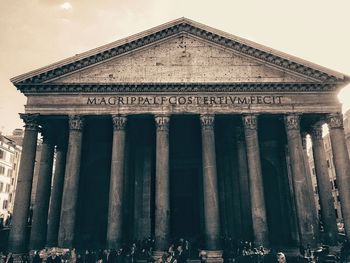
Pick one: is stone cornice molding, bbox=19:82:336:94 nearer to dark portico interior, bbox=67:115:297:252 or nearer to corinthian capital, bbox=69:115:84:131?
corinthian capital, bbox=69:115:84:131

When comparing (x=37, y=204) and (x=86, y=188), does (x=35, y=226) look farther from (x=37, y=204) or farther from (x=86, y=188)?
(x=86, y=188)

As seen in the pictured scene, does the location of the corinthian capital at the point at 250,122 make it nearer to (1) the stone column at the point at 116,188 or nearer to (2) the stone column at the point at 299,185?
(2) the stone column at the point at 299,185

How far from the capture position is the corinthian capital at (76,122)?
61.5 feet

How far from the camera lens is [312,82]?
1948 centimetres

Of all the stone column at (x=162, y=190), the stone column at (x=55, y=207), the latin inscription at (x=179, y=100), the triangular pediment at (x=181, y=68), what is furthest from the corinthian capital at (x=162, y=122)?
the stone column at (x=55, y=207)

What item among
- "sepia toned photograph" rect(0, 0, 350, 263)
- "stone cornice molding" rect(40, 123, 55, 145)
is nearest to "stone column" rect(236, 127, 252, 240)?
"sepia toned photograph" rect(0, 0, 350, 263)

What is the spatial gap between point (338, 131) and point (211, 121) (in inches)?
314

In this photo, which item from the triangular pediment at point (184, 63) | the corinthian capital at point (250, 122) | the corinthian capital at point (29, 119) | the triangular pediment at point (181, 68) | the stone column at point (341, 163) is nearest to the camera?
the stone column at point (341, 163)

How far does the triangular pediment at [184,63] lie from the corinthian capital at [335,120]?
210cm

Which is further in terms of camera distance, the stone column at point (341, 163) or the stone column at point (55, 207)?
the stone column at point (55, 207)

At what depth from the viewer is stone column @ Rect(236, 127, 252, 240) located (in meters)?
19.8

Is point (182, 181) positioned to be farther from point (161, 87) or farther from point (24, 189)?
point (24, 189)

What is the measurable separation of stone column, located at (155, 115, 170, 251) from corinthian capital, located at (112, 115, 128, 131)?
1985mm

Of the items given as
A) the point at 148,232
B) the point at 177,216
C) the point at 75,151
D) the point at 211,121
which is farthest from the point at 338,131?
the point at 75,151
